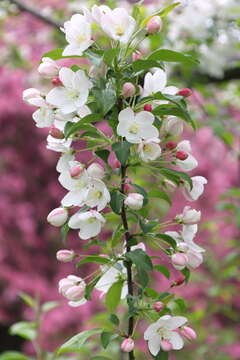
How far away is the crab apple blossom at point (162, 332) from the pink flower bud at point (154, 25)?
48 centimetres

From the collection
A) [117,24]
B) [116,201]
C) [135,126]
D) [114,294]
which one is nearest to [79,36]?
[117,24]

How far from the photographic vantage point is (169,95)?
889 millimetres

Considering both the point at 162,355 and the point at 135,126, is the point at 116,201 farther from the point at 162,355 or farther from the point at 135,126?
the point at 162,355

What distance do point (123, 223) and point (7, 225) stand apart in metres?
3.37

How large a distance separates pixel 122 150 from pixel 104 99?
3.5 inches

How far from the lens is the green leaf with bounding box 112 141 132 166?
0.86 metres

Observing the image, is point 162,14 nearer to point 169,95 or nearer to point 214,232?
point 169,95

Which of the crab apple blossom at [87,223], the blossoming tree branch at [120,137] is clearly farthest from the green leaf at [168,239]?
the crab apple blossom at [87,223]

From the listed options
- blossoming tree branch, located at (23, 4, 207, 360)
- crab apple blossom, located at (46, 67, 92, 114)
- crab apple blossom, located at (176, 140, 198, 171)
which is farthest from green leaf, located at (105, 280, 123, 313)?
crab apple blossom, located at (46, 67, 92, 114)

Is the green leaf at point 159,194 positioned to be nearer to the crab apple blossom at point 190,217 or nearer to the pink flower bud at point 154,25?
the crab apple blossom at point 190,217

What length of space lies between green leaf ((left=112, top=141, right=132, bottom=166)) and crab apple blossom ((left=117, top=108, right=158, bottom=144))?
0.02m

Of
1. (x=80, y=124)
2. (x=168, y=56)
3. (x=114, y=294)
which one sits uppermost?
(x=168, y=56)

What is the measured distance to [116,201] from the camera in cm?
88

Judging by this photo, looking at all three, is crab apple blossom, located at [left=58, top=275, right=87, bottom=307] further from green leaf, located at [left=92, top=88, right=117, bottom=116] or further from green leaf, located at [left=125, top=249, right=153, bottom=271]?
green leaf, located at [left=92, top=88, right=117, bottom=116]
